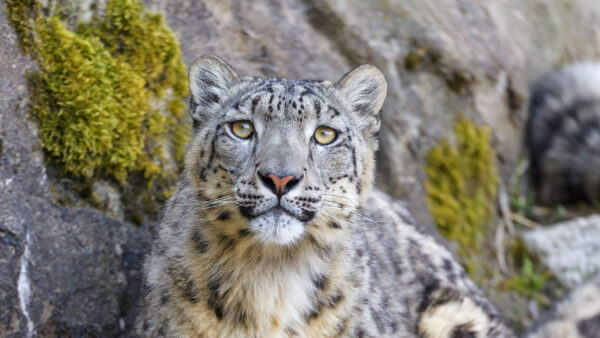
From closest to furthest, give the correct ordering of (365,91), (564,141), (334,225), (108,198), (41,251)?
(334,225) < (41,251) < (365,91) < (108,198) < (564,141)

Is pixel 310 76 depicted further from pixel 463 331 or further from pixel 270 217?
pixel 270 217

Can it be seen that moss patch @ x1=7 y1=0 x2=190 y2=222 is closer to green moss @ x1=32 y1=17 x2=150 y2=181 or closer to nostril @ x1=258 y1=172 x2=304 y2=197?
green moss @ x1=32 y1=17 x2=150 y2=181

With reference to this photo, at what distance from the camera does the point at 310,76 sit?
749 centimetres

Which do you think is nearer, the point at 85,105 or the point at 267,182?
the point at 267,182

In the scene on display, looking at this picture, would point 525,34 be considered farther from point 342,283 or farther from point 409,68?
point 342,283

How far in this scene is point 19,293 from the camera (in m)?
4.53

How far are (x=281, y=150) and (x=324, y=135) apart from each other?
1.48 ft

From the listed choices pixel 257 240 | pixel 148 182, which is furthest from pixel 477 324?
pixel 148 182

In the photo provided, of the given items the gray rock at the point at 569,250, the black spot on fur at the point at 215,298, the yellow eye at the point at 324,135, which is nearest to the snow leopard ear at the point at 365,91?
the yellow eye at the point at 324,135

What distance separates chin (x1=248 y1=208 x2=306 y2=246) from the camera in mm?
3904

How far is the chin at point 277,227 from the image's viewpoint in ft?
12.8

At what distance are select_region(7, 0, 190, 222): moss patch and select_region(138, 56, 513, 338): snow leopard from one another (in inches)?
32.3

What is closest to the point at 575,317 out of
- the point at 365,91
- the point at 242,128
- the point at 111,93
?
the point at 365,91

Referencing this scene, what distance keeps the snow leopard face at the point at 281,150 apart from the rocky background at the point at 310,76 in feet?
3.66
